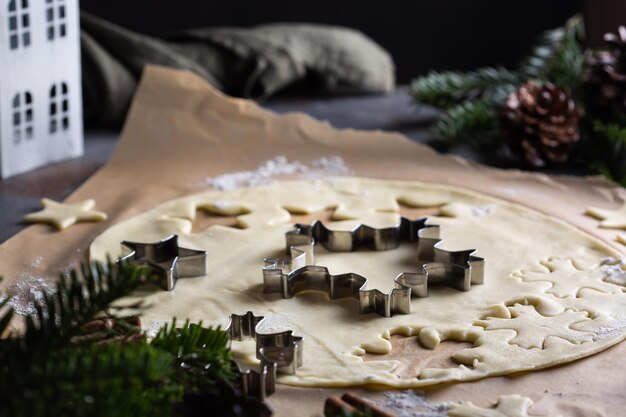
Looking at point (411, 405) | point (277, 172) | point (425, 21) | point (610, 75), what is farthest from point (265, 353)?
point (425, 21)

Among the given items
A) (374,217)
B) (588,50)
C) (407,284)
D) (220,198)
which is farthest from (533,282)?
(588,50)

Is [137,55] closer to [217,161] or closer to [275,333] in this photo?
[217,161]

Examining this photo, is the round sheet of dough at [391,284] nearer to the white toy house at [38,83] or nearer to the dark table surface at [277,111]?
the dark table surface at [277,111]

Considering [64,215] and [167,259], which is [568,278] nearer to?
[167,259]

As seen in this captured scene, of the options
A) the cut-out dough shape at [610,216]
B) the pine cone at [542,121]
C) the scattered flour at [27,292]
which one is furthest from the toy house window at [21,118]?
the cut-out dough shape at [610,216]

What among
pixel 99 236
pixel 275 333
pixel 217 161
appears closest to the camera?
pixel 275 333

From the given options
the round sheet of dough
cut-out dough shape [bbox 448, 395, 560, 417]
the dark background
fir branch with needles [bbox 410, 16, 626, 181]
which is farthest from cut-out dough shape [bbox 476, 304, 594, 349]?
the dark background

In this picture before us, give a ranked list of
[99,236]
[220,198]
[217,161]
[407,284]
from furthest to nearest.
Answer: [217,161] → [220,198] → [99,236] → [407,284]
